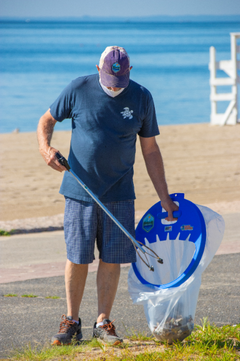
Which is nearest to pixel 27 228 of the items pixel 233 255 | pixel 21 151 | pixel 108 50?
pixel 233 255

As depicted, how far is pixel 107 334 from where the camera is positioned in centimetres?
301

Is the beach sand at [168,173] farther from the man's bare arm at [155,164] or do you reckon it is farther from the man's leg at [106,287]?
the man's leg at [106,287]

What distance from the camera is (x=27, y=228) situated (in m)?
6.30

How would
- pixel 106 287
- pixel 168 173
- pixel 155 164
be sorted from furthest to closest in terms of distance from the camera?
pixel 168 173
pixel 155 164
pixel 106 287

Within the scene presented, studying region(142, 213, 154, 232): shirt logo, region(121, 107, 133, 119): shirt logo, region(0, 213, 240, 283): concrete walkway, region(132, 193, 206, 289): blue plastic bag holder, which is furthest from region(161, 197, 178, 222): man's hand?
region(0, 213, 240, 283): concrete walkway

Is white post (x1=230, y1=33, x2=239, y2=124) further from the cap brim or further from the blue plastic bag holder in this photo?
the cap brim

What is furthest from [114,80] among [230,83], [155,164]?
[230,83]

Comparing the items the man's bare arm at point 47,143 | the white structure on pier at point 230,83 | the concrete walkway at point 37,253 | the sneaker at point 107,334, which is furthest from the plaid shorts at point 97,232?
the white structure on pier at point 230,83

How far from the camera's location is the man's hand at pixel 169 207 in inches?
124

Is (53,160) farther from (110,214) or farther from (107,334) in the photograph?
(107,334)

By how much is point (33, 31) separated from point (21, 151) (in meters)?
156

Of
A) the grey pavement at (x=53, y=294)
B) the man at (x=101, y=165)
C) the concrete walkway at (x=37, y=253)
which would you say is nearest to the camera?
the man at (x=101, y=165)

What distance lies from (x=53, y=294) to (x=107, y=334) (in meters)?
1.22

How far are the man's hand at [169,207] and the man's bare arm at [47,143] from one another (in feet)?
2.42
